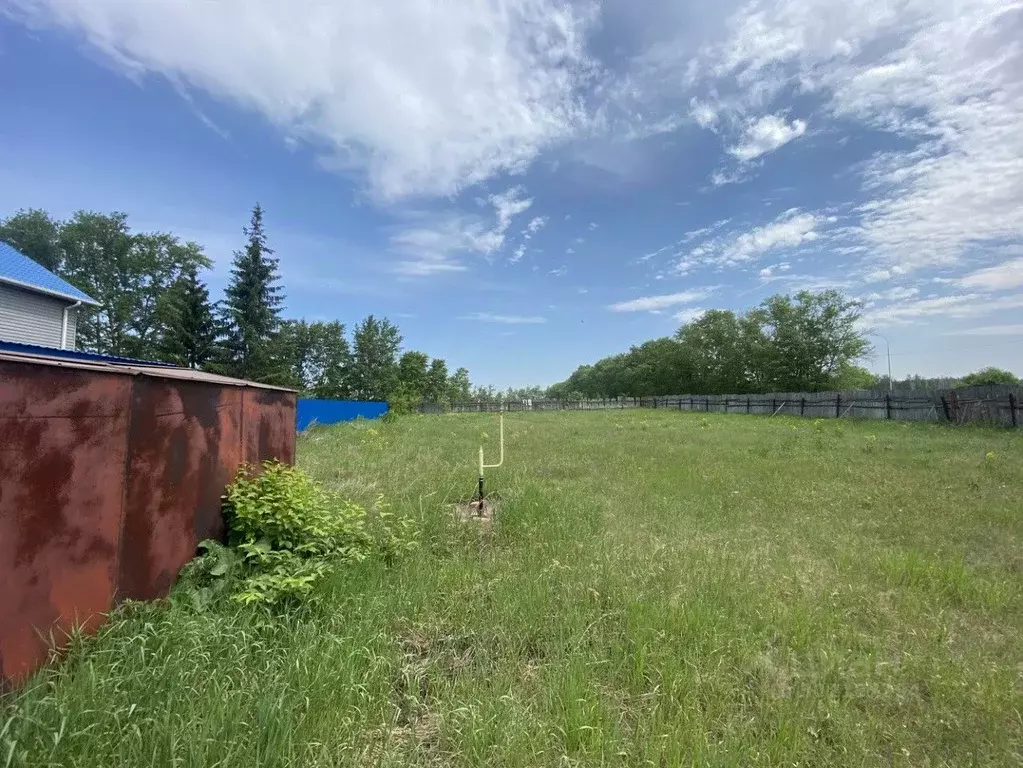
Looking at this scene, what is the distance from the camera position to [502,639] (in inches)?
124

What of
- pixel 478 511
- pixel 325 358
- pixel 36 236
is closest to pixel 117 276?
pixel 36 236

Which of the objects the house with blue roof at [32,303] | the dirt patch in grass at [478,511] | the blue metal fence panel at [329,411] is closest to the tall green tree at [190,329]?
the blue metal fence panel at [329,411]

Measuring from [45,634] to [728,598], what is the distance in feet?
13.6

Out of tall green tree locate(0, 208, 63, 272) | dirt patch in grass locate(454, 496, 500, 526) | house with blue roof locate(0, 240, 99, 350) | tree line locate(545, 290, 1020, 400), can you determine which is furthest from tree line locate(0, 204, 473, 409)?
tree line locate(545, 290, 1020, 400)

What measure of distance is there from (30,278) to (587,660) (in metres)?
18.7

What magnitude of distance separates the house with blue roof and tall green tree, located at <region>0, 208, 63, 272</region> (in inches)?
1156

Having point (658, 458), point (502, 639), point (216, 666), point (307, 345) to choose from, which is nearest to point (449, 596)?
point (502, 639)

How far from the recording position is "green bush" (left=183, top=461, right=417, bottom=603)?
3.24 meters

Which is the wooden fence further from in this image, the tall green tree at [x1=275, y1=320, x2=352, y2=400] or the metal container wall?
the tall green tree at [x1=275, y1=320, x2=352, y2=400]

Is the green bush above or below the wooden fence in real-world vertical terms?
below

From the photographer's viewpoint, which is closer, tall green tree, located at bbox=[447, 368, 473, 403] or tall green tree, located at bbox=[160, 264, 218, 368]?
tall green tree, located at bbox=[160, 264, 218, 368]

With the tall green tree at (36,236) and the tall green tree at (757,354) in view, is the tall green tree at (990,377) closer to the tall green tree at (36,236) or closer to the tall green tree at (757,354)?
the tall green tree at (757,354)

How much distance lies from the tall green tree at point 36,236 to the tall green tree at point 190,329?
42.5 feet

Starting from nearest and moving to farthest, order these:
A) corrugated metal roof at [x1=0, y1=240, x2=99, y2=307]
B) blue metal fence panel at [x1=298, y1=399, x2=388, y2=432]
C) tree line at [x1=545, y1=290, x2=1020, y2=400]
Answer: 1. corrugated metal roof at [x1=0, y1=240, x2=99, y2=307]
2. blue metal fence panel at [x1=298, y1=399, x2=388, y2=432]
3. tree line at [x1=545, y1=290, x2=1020, y2=400]
